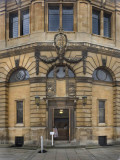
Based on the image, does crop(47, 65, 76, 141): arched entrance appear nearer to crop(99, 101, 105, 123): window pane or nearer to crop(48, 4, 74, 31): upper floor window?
crop(99, 101, 105, 123): window pane

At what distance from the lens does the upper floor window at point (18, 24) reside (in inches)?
1144

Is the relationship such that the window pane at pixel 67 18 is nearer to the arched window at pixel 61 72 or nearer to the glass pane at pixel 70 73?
the arched window at pixel 61 72

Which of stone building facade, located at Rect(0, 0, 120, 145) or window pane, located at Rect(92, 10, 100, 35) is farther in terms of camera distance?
window pane, located at Rect(92, 10, 100, 35)

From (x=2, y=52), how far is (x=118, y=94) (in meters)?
12.9

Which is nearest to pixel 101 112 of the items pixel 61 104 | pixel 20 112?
pixel 61 104

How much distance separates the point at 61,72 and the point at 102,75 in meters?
4.68

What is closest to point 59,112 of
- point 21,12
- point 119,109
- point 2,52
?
point 119,109

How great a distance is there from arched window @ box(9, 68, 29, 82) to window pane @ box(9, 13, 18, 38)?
3936 mm

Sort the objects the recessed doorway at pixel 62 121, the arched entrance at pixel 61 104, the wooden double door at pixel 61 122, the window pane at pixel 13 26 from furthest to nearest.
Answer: the window pane at pixel 13 26 → the recessed doorway at pixel 62 121 → the arched entrance at pixel 61 104 → the wooden double door at pixel 61 122

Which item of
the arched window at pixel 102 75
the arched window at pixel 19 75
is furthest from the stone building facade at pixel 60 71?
the arched window at pixel 19 75

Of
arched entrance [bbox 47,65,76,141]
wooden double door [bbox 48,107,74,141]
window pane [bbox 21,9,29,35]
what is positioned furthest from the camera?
window pane [bbox 21,9,29,35]

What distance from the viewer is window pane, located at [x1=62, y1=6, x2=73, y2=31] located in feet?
91.0

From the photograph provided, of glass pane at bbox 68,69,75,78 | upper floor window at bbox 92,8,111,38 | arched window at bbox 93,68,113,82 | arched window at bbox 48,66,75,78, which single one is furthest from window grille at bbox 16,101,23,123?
upper floor window at bbox 92,8,111,38

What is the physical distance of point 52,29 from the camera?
27.8m
